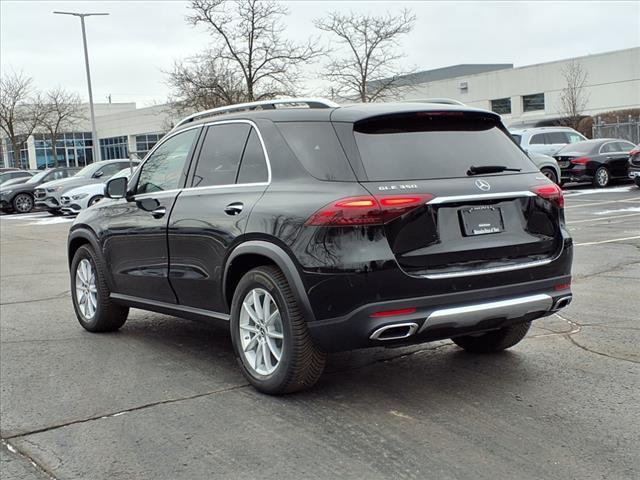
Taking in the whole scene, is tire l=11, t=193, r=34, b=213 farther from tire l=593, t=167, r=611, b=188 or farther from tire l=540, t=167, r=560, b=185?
tire l=593, t=167, r=611, b=188

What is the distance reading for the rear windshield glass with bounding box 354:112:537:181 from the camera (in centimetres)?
441

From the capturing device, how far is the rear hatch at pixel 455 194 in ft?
13.9

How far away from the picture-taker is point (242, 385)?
4.97m

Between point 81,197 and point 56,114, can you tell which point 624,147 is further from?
point 56,114

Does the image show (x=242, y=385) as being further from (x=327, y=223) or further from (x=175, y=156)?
(x=175, y=156)

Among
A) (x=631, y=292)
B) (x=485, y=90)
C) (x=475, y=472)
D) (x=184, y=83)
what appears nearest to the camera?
(x=475, y=472)

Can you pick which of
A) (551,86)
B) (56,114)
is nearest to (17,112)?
(56,114)

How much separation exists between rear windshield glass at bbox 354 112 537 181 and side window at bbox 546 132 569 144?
2049 centimetres

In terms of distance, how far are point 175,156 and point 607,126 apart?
33.5 metres

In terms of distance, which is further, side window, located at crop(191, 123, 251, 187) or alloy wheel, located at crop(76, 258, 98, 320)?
alloy wheel, located at crop(76, 258, 98, 320)

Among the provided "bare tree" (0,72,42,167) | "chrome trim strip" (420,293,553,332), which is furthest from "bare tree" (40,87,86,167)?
"chrome trim strip" (420,293,553,332)

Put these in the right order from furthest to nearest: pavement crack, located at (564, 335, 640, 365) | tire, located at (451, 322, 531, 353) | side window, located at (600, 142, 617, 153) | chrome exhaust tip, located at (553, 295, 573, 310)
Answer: side window, located at (600, 142, 617, 153), tire, located at (451, 322, 531, 353), pavement crack, located at (564, 335, 640, 365), chrome exhaust tip, located at (553, 295, 573, 310)

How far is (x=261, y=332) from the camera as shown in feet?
15.4

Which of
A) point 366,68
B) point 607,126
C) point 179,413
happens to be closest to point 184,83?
point 366,68
